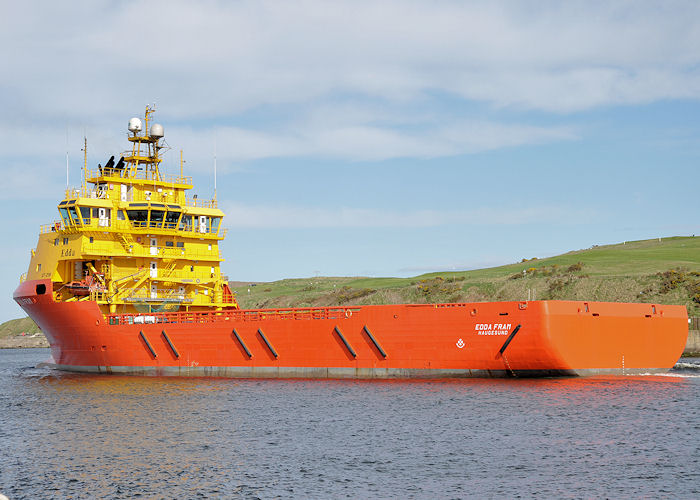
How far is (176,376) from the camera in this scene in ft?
120

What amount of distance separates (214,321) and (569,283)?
1673 inches

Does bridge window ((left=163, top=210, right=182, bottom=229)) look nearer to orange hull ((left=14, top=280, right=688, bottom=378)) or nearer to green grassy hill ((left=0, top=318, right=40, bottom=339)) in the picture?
orange hull ((left=14, top=280, right=688, bottom=378))

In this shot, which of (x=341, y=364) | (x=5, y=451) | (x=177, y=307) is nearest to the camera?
(x=5, y=451)

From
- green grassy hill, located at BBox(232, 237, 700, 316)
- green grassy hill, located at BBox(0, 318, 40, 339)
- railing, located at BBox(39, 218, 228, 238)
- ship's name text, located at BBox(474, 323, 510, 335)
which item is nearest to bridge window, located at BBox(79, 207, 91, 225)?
railing, located at BBox(39, 218, 228, 238)

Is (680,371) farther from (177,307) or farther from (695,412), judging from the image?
(177,307)

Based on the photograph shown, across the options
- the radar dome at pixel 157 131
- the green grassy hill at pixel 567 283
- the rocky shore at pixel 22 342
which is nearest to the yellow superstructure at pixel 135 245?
the radar dome at pixel 157 131

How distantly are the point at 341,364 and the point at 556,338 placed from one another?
936 centimetres

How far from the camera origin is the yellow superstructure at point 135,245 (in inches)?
1524

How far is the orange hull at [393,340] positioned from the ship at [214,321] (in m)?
0.06

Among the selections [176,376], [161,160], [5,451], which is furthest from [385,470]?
[161,160]

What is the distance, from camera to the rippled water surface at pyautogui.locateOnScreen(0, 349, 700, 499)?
53.6 ft

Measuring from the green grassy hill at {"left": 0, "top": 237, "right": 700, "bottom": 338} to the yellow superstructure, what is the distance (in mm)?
36132

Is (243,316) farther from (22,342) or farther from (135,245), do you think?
(22,342)

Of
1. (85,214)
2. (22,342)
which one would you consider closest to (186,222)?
(85,214)
